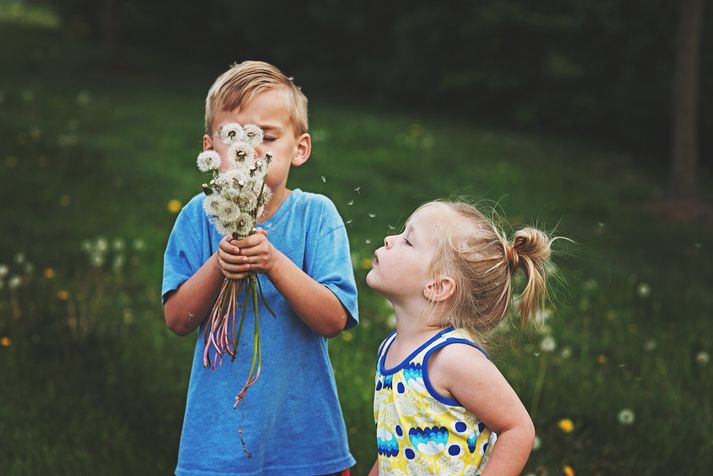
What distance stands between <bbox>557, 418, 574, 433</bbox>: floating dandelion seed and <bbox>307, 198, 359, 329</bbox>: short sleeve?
1.58 m

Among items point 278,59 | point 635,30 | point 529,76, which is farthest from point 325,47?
point 635,30

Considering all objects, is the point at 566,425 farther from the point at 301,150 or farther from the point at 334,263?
the point at 301,150

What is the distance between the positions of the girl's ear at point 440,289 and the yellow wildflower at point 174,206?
4323 mm

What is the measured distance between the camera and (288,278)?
228cm

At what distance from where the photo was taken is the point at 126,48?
19641mm

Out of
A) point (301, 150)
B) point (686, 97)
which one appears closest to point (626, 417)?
point (301, 150)

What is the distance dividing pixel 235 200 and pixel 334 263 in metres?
0.49

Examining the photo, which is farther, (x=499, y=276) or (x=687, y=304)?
(x=687, y=304)

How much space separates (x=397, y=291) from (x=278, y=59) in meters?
14.2

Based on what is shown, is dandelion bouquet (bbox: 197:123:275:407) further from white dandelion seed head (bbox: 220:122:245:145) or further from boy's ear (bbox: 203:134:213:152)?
boy's ear (bbox: 203:134:213:152)

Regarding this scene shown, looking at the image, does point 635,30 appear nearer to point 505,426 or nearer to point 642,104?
point 642,104

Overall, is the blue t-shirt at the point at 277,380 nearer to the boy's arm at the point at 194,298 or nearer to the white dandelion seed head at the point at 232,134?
the boy's arm at the point at 194,298

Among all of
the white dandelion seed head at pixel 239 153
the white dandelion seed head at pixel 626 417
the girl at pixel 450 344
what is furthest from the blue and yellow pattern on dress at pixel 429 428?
the white dandelion seed head at pixel 626 417

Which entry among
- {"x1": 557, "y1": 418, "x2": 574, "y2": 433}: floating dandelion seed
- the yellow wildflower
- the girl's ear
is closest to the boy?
the girl's ear
